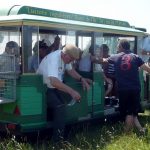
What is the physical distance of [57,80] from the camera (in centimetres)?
616

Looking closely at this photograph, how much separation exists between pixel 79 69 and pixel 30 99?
5.68ft

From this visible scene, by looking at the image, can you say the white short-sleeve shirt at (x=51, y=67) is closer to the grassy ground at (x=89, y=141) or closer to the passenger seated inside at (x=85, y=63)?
the grassy ground at (x=89, y=141)

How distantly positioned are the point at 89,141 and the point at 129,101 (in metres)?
1.24

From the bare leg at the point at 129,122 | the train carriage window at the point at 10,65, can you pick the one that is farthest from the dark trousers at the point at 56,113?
the bare leg at the point at 129,122

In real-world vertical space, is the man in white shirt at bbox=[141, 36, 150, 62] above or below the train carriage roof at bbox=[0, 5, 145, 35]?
below

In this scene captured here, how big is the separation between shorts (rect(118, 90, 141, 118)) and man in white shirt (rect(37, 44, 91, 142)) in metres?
1.30

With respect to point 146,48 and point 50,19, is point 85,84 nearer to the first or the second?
point 50,19

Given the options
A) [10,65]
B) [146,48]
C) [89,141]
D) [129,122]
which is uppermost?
[146,48]

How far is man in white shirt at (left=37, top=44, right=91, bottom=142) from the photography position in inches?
244

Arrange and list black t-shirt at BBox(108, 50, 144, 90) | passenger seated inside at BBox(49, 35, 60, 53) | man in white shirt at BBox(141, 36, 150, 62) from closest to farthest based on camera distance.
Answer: black t-shirt at BBox(108, 50, 144, 90), passenger seated inside at BBox(49, 35, 60, 53), man in white shirt at BBox(141, 36, 150, 62)

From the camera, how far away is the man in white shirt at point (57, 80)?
6195 mm

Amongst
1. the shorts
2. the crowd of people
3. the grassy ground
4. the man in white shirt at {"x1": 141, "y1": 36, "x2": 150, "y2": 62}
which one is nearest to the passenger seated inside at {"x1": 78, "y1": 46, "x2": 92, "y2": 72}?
the crowd of people

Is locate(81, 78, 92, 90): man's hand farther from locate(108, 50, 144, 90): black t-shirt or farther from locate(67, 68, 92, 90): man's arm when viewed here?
locate(108, 50, 144, 90): black t-shirt

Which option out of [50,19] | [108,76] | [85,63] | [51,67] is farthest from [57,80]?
[108,76]
